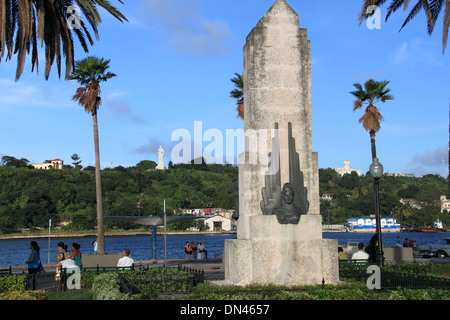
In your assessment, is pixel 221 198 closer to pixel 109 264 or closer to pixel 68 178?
pixel 68 178

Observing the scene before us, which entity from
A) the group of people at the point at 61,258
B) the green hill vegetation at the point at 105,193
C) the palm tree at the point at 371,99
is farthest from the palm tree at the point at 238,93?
the green hill vegetation at the point at 105,193

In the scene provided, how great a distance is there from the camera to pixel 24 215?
15250 centimetres

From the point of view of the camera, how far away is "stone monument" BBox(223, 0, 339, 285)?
13.2 m

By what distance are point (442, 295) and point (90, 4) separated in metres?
14.1

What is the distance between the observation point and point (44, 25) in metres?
17.8

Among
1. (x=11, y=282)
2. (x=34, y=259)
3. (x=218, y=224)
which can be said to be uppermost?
(x=34, y=259)

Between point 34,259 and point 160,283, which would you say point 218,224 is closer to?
point 34,259

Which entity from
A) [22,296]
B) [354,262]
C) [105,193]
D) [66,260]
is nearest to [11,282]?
[66,260]

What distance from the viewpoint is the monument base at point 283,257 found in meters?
13.0

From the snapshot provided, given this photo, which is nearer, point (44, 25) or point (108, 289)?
point (108, 289)

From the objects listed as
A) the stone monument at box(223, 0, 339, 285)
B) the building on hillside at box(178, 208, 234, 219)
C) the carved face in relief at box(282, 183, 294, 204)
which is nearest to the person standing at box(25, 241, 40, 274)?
the stone monument at box(223, 0, 339, 285)

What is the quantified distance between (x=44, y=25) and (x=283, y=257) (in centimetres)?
1139

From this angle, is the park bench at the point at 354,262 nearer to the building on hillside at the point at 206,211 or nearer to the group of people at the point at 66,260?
the group of people at the point at 66,260
